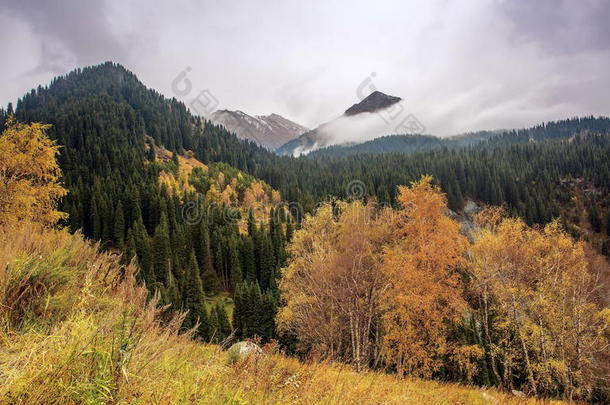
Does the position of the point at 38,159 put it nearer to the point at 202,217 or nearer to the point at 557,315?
the point at 557,315

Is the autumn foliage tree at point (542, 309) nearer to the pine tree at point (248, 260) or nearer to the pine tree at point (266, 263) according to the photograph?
the pine tree at point (266, 263)

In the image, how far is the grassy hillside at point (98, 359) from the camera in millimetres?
2590

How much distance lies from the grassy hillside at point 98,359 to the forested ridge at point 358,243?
3.18 feet

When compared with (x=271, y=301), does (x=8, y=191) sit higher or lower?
higher

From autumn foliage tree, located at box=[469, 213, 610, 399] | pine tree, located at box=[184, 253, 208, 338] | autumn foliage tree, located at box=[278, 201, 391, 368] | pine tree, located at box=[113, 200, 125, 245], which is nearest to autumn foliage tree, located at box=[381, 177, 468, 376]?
autumn foliage tree, located at box=[278, 201, 391, 368]

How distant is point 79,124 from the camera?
12369cm

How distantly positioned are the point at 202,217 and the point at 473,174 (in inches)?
4379

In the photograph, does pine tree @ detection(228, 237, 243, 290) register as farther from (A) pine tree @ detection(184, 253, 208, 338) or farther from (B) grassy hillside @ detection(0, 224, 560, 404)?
→ (B) grassy hillside @ detection(0, 224, 560, 404)

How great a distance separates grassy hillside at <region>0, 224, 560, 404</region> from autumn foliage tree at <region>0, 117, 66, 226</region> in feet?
45.6

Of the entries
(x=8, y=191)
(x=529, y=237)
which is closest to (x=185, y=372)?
(x=8, y=191)

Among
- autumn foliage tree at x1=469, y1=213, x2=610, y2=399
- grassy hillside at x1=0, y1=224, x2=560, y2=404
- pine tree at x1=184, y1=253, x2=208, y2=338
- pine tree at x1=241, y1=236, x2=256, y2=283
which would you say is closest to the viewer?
grassy hillside at x1=0, y1=224, x2=560, y2=404

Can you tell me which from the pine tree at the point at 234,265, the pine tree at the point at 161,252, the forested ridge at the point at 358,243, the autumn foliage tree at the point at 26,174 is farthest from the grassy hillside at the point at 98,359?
the pine tree at the point at 234,265

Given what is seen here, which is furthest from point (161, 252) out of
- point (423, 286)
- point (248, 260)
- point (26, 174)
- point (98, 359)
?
point (98, 359)

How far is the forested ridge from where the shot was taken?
18.5 m
